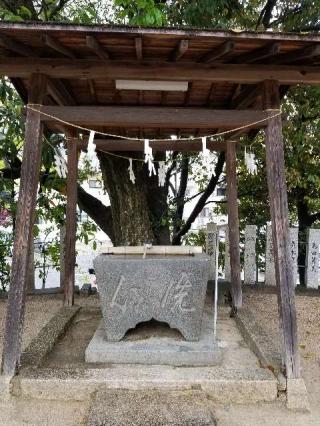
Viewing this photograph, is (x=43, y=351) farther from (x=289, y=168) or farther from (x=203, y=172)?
(x=203, y=172)

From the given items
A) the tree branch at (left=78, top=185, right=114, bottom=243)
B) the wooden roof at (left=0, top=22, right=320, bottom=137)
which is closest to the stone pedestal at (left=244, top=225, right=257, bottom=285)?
the tree branch at (left=78, top=185, right=114, bottom=243)

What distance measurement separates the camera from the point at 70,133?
19.0 ft

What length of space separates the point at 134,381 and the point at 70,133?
370 cm

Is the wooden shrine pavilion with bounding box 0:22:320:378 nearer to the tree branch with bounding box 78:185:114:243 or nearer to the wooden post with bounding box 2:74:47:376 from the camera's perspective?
the wooden post with bounding box 2:74:47:376

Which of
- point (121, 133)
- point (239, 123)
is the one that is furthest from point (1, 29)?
point (121, 133)

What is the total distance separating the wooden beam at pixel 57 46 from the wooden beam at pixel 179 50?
90 centimetres

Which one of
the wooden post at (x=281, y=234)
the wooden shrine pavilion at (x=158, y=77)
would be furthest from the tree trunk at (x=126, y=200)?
the wooden post at (x=281, y=234)

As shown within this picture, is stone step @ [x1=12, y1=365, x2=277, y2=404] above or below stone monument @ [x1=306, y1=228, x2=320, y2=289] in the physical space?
below

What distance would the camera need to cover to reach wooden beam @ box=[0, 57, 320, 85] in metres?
3.62

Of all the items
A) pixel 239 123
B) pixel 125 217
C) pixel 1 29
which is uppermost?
pixel 1 29

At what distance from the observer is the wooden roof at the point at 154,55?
3.05 metres

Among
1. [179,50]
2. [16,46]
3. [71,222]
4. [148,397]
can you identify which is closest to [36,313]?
[71,222]

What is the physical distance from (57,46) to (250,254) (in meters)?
5.36

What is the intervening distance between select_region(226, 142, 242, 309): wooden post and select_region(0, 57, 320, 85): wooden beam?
219 cm
